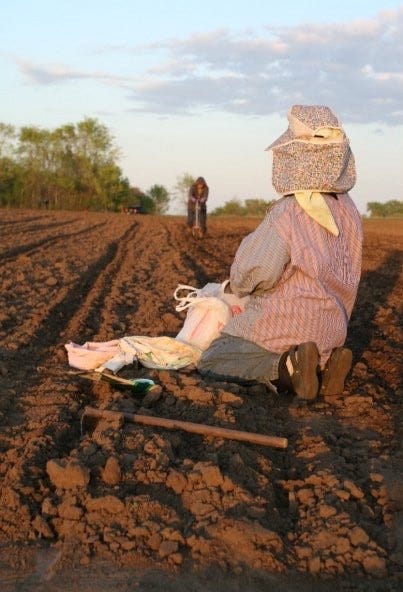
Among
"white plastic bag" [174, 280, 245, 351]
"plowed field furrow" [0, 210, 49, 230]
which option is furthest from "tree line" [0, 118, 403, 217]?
"white plastic bag" [174, 280, 245, 351]

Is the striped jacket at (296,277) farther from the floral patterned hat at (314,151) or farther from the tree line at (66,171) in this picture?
the tree line at (66,171)

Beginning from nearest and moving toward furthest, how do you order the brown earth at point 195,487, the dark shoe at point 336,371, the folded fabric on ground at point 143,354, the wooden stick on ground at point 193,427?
the brown earth at point 195,487
the wooden stick on ground at point 193,427
the dark shoe at point 336,371
the folded fabric on ground at point 143,354

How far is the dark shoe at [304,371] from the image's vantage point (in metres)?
4.78

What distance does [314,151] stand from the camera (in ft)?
16.4

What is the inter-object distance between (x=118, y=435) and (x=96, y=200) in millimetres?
67945

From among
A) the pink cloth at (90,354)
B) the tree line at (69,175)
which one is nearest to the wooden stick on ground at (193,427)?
the pink cloth at (90,354)

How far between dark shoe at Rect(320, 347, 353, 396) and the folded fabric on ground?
35.9 inches

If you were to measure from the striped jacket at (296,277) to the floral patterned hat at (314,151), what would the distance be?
5.0 inches

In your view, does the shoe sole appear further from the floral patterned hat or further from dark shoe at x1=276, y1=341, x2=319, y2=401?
the floral patterned hat

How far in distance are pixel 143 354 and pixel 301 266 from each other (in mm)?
1202

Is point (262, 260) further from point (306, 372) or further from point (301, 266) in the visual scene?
point (306, 372)

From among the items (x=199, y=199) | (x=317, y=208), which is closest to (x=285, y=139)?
(x=317, y=208)

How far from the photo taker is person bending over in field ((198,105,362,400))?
500 centimetres

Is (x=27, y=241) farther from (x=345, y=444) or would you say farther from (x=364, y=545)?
(x=364, y=545)
